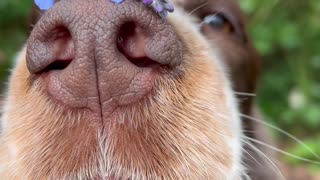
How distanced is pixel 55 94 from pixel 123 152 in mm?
240

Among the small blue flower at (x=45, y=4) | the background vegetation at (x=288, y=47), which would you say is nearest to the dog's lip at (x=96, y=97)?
the small blue flower at (x=45, y=4)

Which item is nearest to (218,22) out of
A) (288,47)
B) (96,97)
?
(96,97)

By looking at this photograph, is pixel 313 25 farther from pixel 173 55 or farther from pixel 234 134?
pixel 173 55

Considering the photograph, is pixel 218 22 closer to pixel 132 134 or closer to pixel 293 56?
pixel 132 134

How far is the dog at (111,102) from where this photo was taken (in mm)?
1968

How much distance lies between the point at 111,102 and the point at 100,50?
15cm

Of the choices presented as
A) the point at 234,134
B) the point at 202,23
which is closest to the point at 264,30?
the point at 202,23

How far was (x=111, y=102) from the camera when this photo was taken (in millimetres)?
2014

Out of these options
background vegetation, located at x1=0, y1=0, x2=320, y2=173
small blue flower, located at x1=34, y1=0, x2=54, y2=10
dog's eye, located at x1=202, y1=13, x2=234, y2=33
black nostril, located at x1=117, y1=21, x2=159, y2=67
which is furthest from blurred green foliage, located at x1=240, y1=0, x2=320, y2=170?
black nostril, located at x1=117, y1=21, x2=159, y2=67

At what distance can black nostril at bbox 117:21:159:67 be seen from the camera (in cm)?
198

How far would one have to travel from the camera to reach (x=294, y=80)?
5.98m

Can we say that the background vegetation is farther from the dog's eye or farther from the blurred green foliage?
the dog's eye

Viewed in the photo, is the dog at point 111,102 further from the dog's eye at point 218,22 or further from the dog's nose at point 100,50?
the dog's eye at point 218,22

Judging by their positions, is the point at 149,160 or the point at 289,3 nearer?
the point at 149,160
